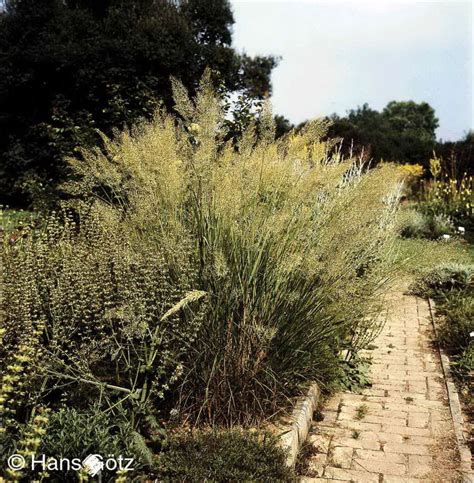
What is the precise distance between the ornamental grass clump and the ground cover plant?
0.01 metres

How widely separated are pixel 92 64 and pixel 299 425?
34.2 feet

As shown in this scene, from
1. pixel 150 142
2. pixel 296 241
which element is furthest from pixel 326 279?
pixel 150 142

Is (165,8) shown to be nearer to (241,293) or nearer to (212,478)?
(241,293)

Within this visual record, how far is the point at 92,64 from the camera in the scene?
12.4m

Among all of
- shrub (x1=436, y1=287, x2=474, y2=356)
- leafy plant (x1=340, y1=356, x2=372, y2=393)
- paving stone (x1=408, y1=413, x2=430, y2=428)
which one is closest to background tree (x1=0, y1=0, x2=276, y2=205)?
shrub (x1=436, y1=287, x2=474, y2=356)

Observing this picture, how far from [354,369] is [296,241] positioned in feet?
5.20

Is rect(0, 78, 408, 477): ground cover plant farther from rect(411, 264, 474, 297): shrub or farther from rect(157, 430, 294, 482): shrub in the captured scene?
rect(411, 264, 474, 297): shrub

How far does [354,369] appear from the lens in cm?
496

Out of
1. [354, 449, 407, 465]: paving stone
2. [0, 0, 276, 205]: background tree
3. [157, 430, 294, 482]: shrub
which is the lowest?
[354, 449, 407, 465]: paving stone

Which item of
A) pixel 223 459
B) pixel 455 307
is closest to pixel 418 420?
pixel 223 459

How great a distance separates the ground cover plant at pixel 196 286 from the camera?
136 inches

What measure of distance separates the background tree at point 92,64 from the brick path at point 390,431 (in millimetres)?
6950

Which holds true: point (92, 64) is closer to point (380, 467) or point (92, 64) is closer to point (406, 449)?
point (406, 449)

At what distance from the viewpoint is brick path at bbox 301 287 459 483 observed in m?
3.58
